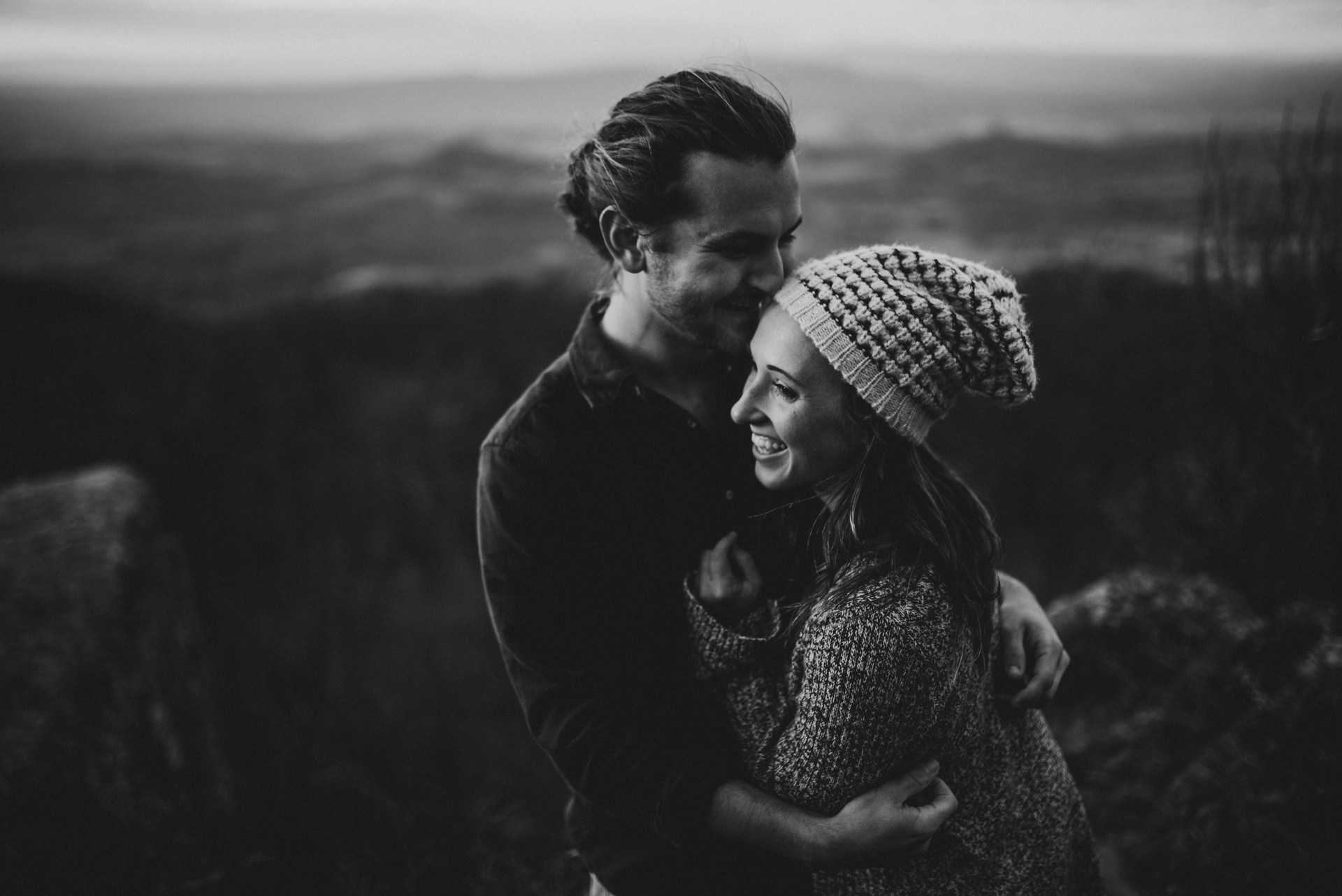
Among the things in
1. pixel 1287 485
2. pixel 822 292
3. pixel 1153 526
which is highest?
pixel 822 292

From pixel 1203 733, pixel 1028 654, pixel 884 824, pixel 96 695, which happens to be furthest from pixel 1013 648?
pixel 96 695

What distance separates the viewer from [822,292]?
1.45m

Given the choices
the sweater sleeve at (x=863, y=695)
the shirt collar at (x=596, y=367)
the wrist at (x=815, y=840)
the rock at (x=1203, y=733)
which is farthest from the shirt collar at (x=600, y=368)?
the rock at (x=1203, y=733)

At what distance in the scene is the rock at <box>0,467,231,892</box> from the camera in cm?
234

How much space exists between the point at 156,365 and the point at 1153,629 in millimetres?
8804

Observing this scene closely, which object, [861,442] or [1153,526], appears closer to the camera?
[861,442]

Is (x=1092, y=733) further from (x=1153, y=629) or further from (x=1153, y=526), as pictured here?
(x=1153, y=526)

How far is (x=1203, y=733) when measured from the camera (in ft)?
8.76

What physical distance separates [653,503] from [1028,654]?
94cm

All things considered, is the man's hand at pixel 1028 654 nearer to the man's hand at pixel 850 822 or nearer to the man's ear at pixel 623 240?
the man's hand at pixel 850 822

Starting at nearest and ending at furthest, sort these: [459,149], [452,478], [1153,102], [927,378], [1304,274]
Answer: [927,378]
[1304,274]
[452,478]
[1153,102]
[459,149]

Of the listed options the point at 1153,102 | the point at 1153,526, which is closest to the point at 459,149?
the point at 1153,102

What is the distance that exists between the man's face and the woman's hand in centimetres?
50

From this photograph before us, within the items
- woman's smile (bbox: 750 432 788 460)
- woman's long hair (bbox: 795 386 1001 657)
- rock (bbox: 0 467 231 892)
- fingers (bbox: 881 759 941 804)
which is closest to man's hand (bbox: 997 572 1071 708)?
woman's long hair (bbox: 795 386 1001 657)
